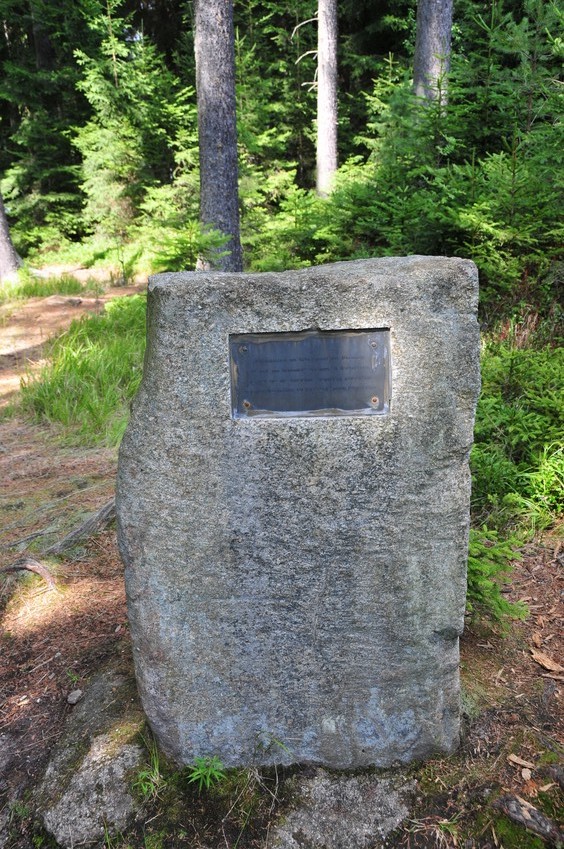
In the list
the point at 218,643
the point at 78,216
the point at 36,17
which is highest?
the point at 36,17

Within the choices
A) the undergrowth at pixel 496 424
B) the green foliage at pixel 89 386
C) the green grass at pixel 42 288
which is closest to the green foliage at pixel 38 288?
the green grass at pixel 42 288

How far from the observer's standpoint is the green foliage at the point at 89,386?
4762 millimetres

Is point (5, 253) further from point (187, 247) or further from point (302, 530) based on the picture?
point (302, 530)

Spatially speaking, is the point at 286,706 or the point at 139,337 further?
the point at 139,337

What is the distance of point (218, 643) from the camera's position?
1.98 metres

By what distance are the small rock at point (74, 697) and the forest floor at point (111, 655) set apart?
0.03m

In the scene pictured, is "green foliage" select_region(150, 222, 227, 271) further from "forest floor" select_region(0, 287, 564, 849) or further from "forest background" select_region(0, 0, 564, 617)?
"forest floor" select_region(0, 287, 564, 849)

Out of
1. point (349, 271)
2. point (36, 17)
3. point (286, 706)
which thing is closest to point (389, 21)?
point (36, 17)

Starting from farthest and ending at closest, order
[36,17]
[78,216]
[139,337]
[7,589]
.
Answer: [78,216] → [36,17] → [139,337] → [7,589]

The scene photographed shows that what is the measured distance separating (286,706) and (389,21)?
43.2ft

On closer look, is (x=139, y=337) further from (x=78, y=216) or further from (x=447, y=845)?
(x=78, y=216)

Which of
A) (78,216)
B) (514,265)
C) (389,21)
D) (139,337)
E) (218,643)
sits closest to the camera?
(218,643)

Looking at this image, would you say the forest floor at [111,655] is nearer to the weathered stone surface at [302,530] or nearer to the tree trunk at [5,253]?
the weathered stone surface at [302,530]

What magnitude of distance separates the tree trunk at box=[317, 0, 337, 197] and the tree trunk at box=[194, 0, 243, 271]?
162 inches
